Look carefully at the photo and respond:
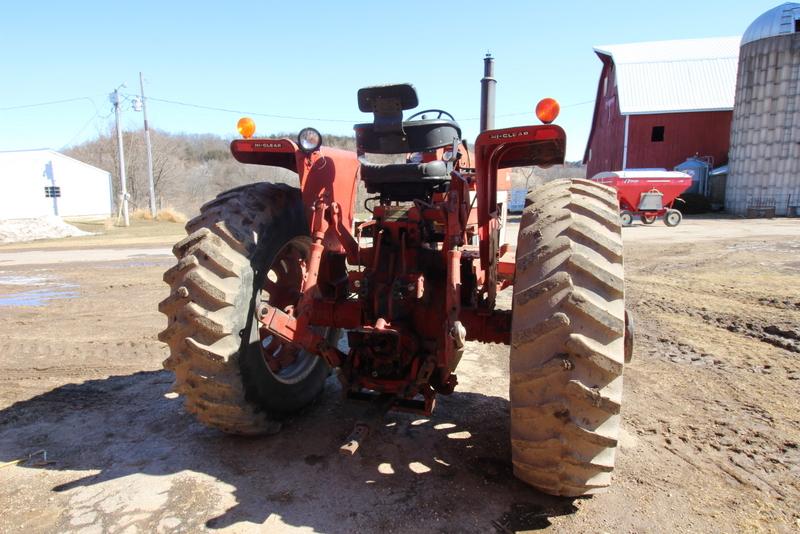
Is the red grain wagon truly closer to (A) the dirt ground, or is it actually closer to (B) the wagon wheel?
(B) the wagon wheel

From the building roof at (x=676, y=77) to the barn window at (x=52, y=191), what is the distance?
3972cm

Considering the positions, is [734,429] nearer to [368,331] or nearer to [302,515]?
[368,331]

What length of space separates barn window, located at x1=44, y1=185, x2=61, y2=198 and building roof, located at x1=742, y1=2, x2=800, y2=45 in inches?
1769

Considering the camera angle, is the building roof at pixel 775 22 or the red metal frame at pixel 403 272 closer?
the red metal frame at pixel 403 272

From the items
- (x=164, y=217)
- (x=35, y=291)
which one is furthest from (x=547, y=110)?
(x=164, y=217)

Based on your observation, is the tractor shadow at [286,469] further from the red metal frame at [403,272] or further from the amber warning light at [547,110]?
the amber warning light at [547,110]

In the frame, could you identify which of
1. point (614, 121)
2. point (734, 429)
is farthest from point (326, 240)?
point (614, 121)

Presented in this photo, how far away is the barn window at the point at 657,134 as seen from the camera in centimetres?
3027

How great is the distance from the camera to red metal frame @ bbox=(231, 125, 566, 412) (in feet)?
9.81

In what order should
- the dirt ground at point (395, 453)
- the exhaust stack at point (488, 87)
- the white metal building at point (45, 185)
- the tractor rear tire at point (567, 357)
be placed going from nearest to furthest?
1. the tractor rear tire at point (567, 357)
2. the dirt ground at point (395, 453)
3. the exhaust stack at point (488, 87)
4. the white metal building at point (45, 185)

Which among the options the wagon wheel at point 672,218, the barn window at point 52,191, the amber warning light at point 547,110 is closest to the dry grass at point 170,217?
the barn window at point 52,191

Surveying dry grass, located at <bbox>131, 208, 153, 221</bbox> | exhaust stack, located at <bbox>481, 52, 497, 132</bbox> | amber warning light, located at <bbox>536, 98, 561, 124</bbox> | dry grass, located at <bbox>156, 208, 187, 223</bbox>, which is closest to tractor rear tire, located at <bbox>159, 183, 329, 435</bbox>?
amber warning light, located at <bbox>536, 98, 561, 124</bbox>

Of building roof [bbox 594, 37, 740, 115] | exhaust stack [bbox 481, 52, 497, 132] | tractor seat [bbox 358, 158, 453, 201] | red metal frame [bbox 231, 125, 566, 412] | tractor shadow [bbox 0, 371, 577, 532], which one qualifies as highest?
building roof [bbox 594, 37, 740, 115]

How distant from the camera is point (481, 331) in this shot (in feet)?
10.4
